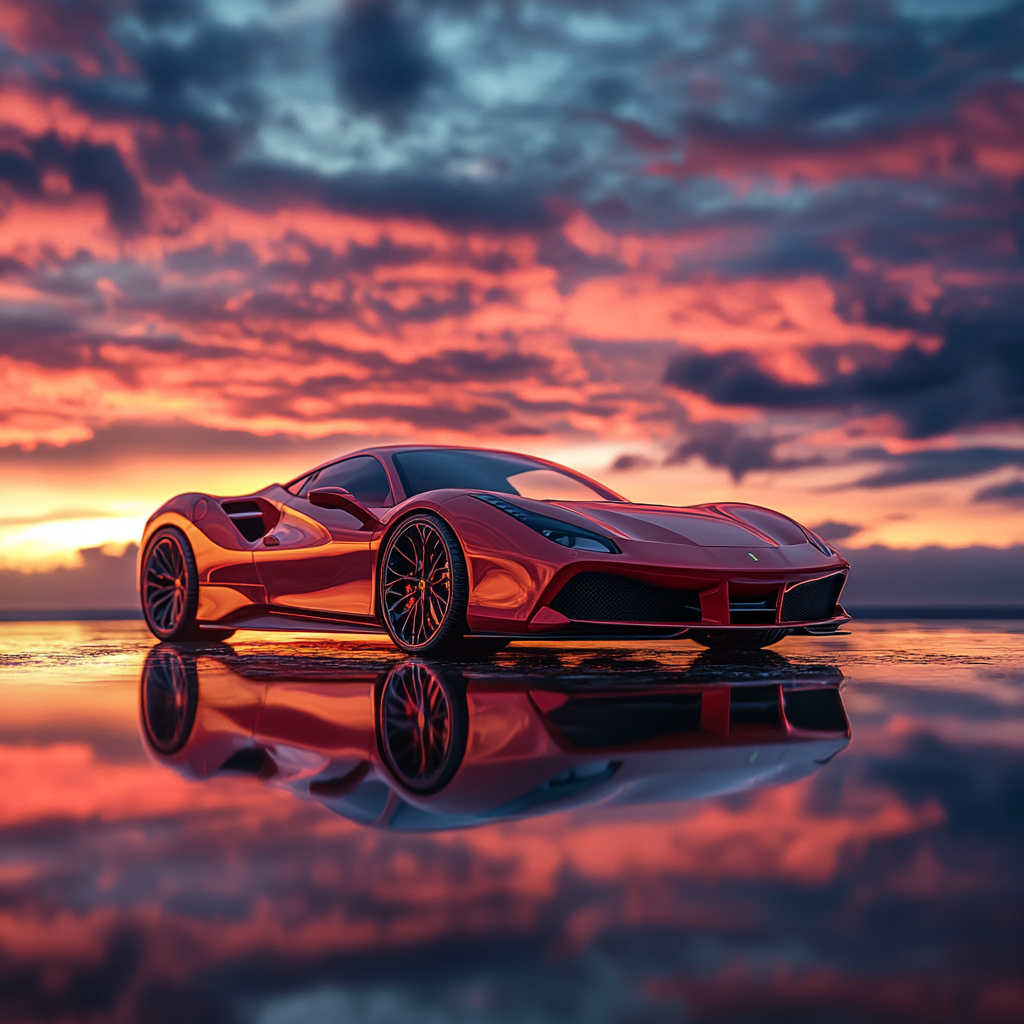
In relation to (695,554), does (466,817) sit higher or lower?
lower

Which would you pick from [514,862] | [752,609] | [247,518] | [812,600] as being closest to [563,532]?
[752,609]

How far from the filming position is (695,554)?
4.93 m

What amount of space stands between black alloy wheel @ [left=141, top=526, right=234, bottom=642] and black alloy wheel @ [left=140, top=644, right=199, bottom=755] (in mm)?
1240

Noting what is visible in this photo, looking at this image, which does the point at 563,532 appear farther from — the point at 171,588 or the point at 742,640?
the point at 171,588

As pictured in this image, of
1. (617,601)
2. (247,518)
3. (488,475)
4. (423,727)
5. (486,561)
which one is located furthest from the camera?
(247,518)

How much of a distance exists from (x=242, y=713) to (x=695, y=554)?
232 centimetres

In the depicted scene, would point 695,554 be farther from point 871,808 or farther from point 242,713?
point 871,808

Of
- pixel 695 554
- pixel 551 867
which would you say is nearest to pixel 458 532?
pixel 695 554

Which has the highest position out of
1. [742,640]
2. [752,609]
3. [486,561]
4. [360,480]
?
[360,480]

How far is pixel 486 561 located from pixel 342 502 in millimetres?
1252

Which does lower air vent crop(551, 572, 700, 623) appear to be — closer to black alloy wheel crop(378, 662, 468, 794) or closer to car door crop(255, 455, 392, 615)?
black alloy wheel crop(378, 662, 468, 794)

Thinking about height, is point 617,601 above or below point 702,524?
below

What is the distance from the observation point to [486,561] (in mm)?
4961

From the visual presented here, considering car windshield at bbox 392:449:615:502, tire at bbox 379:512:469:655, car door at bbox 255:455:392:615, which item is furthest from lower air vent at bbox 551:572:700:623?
car door at bbox 255:455:392:615
